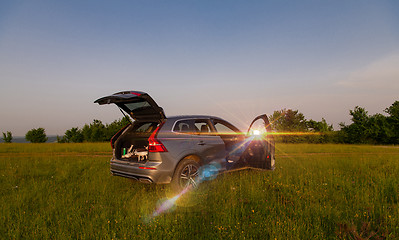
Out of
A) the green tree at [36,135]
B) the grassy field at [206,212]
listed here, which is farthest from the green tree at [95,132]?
the grassy field at [206,212]

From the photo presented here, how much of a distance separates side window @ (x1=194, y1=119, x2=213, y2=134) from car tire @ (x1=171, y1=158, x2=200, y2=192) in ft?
3.07

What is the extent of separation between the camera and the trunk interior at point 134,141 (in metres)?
5.50

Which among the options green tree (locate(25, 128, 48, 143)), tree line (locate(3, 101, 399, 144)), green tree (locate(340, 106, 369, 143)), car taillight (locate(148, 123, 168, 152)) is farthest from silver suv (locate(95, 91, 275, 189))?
green tree (locate(25, 128, 48, 143))

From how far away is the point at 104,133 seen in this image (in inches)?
1352

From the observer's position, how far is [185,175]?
5.00 metres

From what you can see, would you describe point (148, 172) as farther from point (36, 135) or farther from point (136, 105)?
point (36, 135)

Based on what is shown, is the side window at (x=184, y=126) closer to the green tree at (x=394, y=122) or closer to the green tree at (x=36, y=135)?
the green tree at (x=394, y=122)

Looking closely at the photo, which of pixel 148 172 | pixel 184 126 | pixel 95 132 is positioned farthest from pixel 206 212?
pixel 95 132

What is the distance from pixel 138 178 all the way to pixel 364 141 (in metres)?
38.6

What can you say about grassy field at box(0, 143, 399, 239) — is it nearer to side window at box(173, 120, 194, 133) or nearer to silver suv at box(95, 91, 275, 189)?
silver suv at box(95, 91, 275, 189)

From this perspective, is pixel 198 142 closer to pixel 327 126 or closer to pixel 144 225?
pixel 144 225

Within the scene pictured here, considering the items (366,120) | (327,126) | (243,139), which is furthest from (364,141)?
(243,139)

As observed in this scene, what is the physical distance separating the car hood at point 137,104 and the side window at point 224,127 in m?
1.76

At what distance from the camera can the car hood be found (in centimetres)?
482
